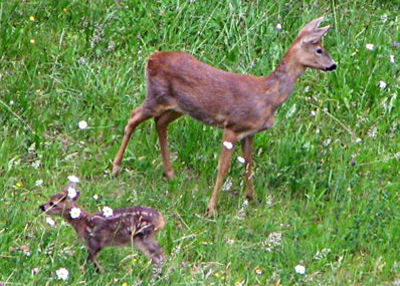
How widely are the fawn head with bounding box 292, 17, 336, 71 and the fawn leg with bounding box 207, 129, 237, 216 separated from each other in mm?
729

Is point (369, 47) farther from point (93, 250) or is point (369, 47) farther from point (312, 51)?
point (93, 250)

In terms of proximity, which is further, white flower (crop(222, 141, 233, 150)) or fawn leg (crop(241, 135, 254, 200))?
fawn leg (crop(241, 135, 254, 200))

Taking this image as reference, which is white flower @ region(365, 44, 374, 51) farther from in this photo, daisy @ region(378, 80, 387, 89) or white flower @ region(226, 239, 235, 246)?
white flower @ region(226, 239, 235, 246)

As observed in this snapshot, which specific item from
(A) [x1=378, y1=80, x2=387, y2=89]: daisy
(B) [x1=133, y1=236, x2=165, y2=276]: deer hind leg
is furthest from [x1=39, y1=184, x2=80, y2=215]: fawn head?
(A) [x1=378, y1=80, x2=387, y2=89]: daisy

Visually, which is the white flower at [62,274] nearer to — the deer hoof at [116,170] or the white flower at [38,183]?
the white flower at [38,183]

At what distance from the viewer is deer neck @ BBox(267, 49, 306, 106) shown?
8984 mm

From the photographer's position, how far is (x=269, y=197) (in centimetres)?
896

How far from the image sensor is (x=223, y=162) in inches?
349

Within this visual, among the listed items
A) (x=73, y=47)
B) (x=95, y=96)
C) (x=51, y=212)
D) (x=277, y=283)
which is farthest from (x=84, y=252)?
(x=73, y=47)

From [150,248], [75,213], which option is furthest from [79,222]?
[150,248]

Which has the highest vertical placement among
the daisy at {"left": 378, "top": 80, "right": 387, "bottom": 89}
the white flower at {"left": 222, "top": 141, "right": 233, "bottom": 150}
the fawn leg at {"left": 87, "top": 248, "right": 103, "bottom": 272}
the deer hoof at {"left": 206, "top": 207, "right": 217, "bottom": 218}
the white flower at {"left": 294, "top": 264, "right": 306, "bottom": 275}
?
the white flower at {"left": 222, "top": 141, "right": 233, "bottom": 150}

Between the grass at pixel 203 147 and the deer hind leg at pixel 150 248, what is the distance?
6cm

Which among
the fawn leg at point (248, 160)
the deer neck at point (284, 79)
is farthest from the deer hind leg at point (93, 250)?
the deer neck at point (284, 79)

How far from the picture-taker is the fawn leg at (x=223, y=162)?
877cm
